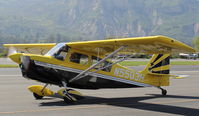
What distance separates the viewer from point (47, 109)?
27.6 feet

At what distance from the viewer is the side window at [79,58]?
398 inches

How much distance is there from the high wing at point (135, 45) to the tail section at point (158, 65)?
1.41 meters

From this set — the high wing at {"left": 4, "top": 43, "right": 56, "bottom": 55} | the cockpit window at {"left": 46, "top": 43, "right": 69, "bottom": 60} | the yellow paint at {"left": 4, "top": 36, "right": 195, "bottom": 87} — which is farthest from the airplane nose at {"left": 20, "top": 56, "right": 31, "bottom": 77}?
the high wing at {"left": 4, "top": 43, "right": 56, "bottom": 55}

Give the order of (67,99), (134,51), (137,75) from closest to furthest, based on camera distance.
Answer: (67,99)
(134,51)
(137,75)

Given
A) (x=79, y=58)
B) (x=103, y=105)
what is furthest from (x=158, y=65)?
(x=103, y=105)

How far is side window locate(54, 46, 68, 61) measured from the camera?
972 cm

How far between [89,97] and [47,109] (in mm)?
2856

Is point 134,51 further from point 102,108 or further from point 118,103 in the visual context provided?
point 102,108

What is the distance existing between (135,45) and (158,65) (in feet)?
9.85

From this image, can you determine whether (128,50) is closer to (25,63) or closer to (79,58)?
(79,58)

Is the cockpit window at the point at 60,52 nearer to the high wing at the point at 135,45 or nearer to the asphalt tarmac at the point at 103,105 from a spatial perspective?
the high wing at the point at 135,45

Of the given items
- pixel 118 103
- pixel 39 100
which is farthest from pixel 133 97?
pixel 39 100

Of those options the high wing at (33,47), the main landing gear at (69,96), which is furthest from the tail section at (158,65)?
the high wing at (33,47)

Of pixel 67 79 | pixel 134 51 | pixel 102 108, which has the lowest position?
pixel 102 108
